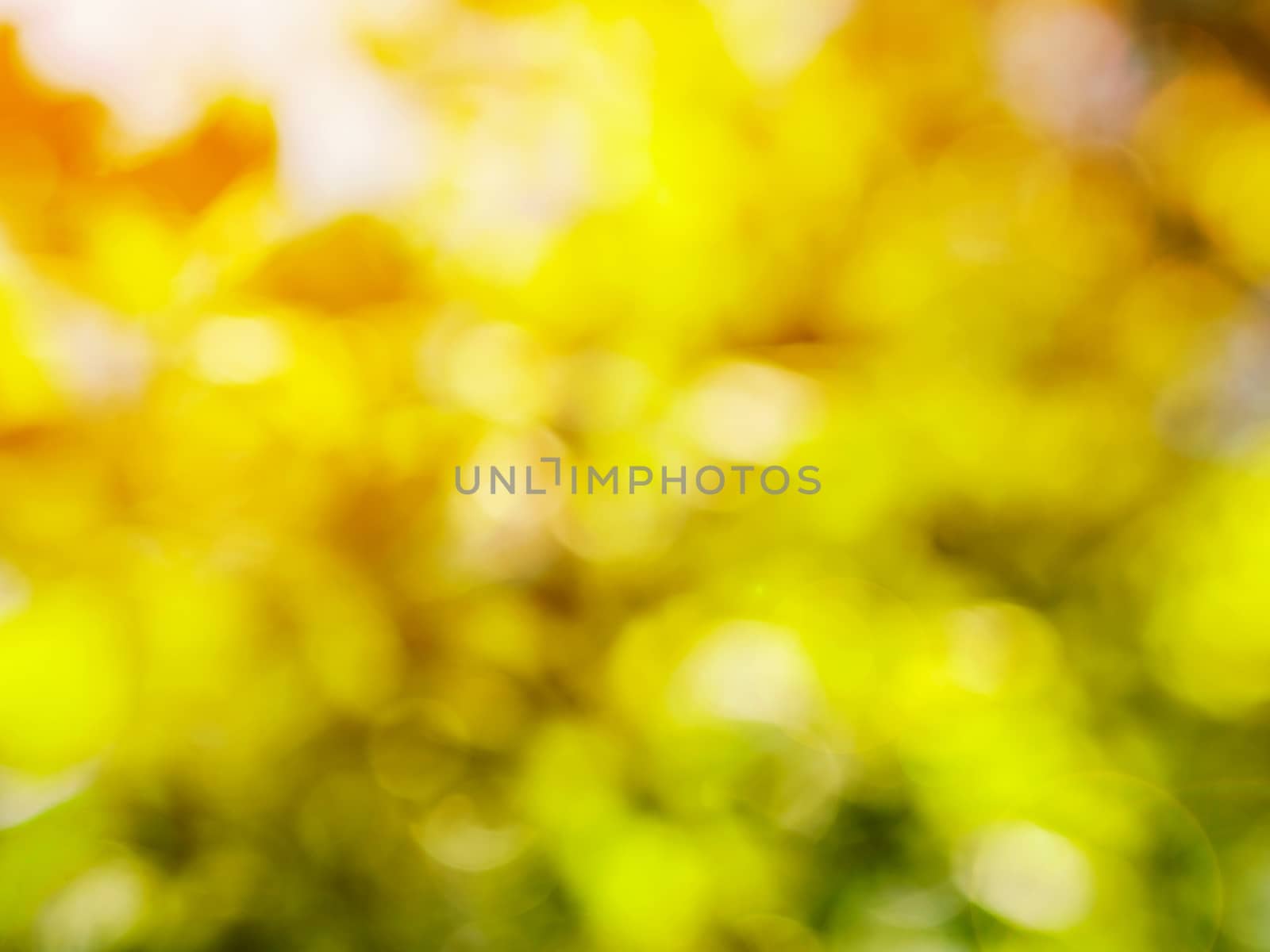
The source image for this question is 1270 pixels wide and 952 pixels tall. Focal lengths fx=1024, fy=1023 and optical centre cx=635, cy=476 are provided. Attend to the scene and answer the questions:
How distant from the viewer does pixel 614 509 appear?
41 centimetres

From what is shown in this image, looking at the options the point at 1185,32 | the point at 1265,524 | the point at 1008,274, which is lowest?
the point at 1265,524

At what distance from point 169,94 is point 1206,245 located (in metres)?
0.43

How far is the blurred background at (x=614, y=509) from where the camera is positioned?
1.24ft

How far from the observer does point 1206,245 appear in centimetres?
43

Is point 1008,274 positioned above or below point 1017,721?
above

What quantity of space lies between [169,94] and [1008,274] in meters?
0.35

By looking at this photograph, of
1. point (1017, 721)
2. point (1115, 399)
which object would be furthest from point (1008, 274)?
point (1017, 721)

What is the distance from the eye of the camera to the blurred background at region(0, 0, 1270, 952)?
38cm

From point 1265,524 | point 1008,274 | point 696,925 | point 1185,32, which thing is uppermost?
point 1185,32

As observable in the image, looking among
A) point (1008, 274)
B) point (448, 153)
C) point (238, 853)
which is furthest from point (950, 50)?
point (238, 853)

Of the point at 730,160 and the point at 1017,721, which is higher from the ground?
the point at 730,160

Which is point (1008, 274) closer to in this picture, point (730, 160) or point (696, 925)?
point (730, 160)

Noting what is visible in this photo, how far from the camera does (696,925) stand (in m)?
0.38

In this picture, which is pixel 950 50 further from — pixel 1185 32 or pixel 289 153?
pixel 289 153
